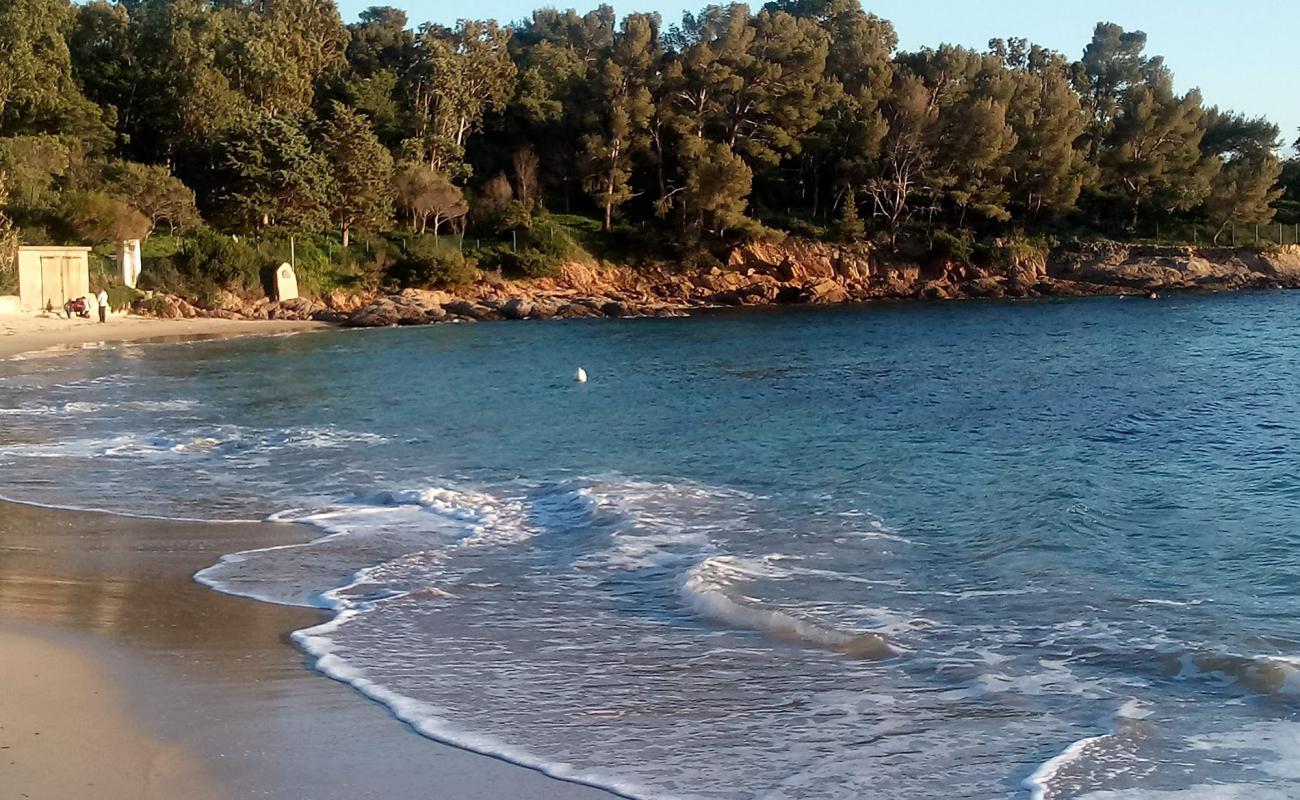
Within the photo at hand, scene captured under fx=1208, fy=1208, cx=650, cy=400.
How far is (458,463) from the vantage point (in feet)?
55.7

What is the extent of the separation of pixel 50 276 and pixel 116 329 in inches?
173

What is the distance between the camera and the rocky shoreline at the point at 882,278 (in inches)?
2554

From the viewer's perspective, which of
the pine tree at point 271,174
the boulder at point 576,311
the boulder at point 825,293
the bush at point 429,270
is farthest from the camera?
the boulder at point 825,293

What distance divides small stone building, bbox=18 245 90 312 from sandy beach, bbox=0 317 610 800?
36.6 m

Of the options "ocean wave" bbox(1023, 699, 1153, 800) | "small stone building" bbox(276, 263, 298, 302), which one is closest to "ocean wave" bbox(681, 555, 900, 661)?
"ocean wave" bbox(1023, 699, 1153, 800)

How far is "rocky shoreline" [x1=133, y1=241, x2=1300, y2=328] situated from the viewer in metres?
64.9

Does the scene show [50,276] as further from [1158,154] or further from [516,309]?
[1158,154]

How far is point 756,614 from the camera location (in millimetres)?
8953

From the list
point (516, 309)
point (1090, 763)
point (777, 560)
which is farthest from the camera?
point (516, 309)

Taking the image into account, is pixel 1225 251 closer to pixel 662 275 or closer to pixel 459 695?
pixel 662 275

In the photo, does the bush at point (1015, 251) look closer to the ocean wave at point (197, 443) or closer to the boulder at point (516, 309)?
the boulder at point (516, 309)

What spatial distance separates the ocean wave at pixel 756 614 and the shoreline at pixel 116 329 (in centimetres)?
2933

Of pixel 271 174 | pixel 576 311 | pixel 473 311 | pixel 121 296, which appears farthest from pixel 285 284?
pixel 576 311

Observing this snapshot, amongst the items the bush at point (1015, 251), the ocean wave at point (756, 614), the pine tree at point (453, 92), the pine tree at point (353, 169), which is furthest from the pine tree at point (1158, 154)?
the ocean wave at point (756, 614)
